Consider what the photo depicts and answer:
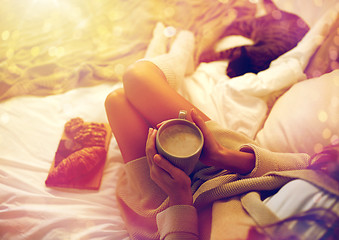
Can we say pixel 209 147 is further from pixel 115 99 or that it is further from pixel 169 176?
pixel 115 99

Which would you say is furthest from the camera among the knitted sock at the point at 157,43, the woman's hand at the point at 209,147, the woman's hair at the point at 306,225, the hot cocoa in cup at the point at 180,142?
the knitted sock at the point at 157,43

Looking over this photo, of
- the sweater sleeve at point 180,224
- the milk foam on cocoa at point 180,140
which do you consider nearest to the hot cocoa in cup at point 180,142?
the milk foam on cocoa at point 180,140

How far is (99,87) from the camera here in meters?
1.16

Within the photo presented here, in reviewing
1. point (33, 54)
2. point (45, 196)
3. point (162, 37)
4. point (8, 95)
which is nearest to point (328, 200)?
point (45, 196)

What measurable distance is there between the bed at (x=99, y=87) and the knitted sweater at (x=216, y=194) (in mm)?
87

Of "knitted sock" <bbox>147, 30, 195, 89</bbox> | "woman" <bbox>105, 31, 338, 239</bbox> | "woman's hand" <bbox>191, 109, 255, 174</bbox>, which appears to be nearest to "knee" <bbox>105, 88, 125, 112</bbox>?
"woman" <bbox>105, 31, 338, 239</bbox>

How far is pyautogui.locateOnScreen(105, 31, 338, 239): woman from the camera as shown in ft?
1.87

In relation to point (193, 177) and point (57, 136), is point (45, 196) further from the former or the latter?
point (193, 177)

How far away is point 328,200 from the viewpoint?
0.45m

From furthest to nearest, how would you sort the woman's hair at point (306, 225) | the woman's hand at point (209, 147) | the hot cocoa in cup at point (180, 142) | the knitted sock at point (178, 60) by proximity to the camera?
1. the knitted sock at point (178, 60)
2. the woman's hand at point (209, 147)
3. the hot cocoa in cup at point (180, 142)
4. the woman's hair at point (306, 225)

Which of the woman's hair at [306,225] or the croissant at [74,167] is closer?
the woman's hair at [306,225]

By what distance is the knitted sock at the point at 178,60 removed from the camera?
91 centimetres

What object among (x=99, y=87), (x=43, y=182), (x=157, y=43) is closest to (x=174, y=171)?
(x=43, y=182)

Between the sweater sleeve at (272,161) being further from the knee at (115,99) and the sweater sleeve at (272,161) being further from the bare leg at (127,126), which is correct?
the knee at (115,99)
